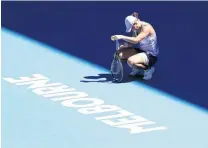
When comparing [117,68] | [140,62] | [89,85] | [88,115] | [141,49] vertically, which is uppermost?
[141,49]

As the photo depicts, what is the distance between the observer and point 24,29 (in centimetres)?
1630

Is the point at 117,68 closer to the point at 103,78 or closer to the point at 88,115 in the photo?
the point at 103,78

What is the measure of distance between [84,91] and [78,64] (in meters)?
1.43

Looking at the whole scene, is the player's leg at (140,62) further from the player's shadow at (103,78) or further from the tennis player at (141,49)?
the player's shadow at (103,78)

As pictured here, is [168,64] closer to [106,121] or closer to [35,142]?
[106,121]

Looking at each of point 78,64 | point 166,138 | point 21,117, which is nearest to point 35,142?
point 21,117

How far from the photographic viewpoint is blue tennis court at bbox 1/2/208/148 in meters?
11.2

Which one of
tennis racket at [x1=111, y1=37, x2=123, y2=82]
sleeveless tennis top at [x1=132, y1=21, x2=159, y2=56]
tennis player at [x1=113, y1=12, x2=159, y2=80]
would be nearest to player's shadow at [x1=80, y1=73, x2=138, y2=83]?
tennis racket at [x1=111, y1=37, x2=123, y2=82]

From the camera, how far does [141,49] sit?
13398 millimetres

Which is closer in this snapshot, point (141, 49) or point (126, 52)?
point (126, 52)

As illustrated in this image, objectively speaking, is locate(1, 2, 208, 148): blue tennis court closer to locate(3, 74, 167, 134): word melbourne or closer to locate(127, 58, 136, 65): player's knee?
locate(3, 74, 167, 134): word melbourne

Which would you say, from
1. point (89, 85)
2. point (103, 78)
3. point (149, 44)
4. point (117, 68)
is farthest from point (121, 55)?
point (89, 85)

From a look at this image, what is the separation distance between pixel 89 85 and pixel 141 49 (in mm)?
1099

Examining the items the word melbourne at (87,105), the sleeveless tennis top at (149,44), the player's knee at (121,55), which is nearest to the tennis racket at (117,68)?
the player's knee at (121,55)
